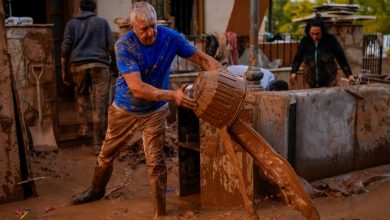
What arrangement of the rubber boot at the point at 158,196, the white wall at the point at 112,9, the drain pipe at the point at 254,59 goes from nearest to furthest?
1. the rubber boot at the point at 158,196
2. the drain pipe at the point at 254,59
3. the white wall at the point at 112,9

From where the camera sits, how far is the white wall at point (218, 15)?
10836 millimetres

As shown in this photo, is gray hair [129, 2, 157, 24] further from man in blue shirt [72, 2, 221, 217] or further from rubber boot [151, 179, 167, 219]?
rubber boot [151, 179, 167, 219]

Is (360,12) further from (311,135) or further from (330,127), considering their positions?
(311,135)

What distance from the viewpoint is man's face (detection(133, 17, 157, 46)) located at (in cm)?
376

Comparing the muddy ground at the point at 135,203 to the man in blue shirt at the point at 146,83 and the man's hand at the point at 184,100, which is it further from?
the man's hand at the point at 184,100

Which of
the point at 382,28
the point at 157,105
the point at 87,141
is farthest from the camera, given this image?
the point at 382,28

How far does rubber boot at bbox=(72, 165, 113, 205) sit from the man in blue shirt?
0.24 feet

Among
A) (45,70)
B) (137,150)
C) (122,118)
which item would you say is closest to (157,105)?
(122,118)

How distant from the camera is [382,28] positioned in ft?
69.9

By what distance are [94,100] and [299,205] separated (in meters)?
4.04

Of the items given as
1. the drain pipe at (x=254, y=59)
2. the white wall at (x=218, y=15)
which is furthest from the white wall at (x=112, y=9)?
the drain pipe at (x=254, y=59)

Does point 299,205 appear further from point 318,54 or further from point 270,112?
point 318,54

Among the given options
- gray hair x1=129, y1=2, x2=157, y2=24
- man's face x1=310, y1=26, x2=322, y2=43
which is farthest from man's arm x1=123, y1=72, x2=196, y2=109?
man's face x1=310, y1=26, x2=322, y2=43

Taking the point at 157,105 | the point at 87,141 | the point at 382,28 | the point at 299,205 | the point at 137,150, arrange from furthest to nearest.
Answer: the point at 382,28 < the point at 87,141 < the point at 137,150 < the point at 157,105 < the point at 299,205
